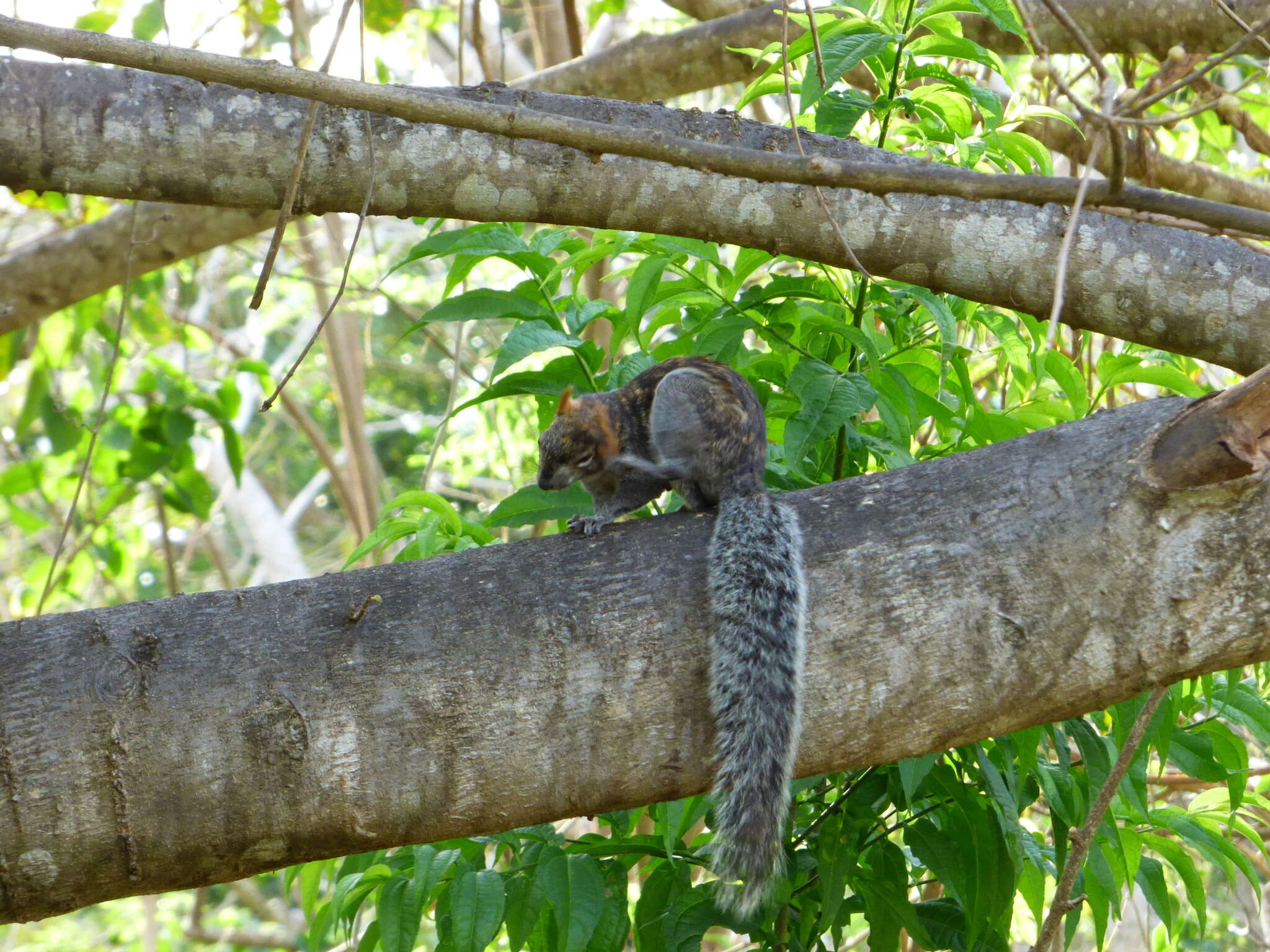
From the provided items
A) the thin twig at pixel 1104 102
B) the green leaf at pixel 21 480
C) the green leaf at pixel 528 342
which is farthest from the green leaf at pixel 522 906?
the green leaf at pixel 21 480

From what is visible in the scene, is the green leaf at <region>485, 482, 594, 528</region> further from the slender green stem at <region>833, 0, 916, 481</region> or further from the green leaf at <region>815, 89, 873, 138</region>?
the green leaf at <region>815, 89, 873, 138</region>

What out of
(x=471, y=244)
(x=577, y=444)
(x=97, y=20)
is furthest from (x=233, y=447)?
(x=471, y=244)

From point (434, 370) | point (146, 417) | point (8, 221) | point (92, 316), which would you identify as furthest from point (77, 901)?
point (434, 370)

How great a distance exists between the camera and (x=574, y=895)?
2.12 m

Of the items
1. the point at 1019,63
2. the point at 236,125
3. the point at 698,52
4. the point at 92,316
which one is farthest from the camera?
the point at 1019,63

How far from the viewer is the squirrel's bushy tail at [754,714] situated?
1.96 meters

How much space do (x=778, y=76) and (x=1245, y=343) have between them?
126 cm

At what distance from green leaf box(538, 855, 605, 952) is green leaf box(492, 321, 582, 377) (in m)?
1.03

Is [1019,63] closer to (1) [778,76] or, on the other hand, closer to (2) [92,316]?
(1) [778,76]

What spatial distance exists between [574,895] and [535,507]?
3.03ft

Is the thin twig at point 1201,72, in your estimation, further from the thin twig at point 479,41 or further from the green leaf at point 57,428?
the green leaf at point 57,428

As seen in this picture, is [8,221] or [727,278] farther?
[8,221]

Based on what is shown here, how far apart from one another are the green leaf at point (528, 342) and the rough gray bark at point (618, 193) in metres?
0.25

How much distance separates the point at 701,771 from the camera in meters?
1.99
